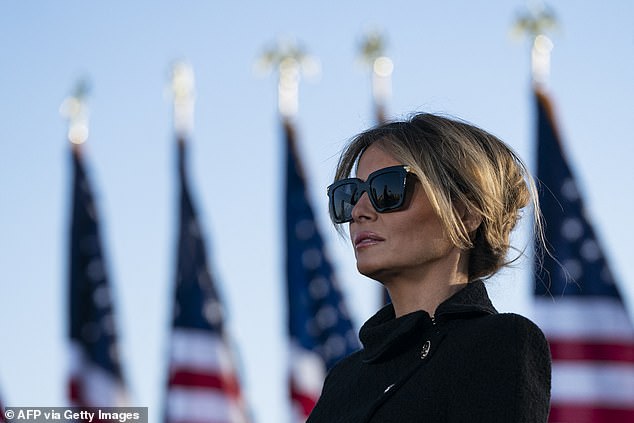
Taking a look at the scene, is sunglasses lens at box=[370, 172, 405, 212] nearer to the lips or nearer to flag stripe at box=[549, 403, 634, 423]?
the lips

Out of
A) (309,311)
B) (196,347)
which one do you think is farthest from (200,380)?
(309,311)

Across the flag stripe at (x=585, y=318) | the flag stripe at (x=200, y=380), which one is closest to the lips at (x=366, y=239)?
the flag stripe at (x=585, y=318)

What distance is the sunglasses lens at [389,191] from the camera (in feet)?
9.21

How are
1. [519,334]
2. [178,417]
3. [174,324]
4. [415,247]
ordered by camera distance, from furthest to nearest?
[174,324] < [178,417] < [415,247] < [519,334]

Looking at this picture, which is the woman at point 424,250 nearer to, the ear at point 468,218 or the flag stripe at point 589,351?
the ear at point 468,218

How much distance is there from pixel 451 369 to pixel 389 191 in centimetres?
53

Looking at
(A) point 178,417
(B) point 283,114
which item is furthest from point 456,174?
(B) point 283,114

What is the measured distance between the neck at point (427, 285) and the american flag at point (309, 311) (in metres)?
9.69

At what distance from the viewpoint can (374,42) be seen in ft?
45.9

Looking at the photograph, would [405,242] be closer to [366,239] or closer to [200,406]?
[366,239]

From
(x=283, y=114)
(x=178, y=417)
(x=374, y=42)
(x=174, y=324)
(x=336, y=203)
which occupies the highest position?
(x=374, y=42)

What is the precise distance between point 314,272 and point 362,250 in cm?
1018

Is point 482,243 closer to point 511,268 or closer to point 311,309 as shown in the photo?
point 511,268

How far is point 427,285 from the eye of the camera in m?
2.82
